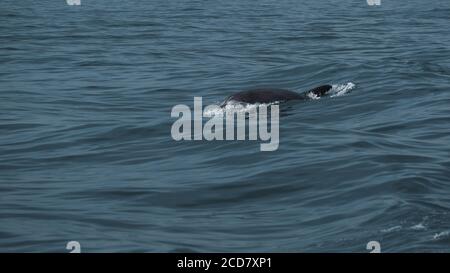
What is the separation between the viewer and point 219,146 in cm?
1497

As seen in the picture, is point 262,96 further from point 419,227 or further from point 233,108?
point 419,227

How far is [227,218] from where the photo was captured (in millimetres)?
11148

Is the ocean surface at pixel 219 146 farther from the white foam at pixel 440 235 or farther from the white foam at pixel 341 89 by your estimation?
the white foam at pixel 341 89

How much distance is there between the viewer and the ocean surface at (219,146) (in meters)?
10.6

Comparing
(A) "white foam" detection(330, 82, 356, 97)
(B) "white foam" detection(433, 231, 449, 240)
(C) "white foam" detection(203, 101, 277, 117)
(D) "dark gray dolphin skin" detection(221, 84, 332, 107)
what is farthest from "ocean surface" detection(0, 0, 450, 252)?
(C) "white foam" detection(203, 101, 277, 117)

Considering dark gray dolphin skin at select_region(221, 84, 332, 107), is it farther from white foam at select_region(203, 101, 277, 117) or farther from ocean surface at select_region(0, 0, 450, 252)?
ocean surface at select_region(0, 0, 450, 252)

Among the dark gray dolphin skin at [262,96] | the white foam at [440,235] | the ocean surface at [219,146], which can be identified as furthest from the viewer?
the dark gray dolphin skin at [262,96]

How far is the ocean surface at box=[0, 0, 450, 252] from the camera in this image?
418 inches

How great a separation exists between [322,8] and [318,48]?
437 inches

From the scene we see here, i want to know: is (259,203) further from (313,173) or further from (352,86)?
(352,86)

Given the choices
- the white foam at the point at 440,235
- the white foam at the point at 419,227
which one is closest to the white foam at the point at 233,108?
the white foam at the point at 419,227

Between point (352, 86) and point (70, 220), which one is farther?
point (352, 86)

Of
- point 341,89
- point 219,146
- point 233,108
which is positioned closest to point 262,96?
point 233,108

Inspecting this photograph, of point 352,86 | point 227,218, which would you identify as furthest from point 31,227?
point 352,86
